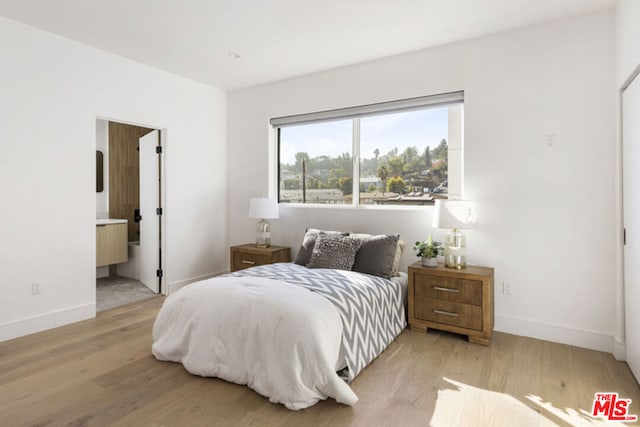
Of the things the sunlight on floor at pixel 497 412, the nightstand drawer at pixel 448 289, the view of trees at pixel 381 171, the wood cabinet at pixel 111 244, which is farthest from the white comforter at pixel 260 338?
the wood cabinet at pixel 111 244

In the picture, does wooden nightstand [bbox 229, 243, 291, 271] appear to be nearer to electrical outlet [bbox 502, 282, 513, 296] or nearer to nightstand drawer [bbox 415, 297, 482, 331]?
nightstand drawer [bbox 415, 297, 482, 331]

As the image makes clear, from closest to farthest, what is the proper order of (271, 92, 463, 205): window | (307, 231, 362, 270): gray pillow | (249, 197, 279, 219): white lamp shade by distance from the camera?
(307, 231, 362, 270): gray pillow
(271, 92, 463, 205): window
(249, 197, 279, 219): white lamp shade

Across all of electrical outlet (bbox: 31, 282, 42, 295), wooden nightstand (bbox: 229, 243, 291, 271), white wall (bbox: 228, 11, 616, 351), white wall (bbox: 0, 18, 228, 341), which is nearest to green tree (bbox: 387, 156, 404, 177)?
white wall (bbox: 228, 11, 616, 351)

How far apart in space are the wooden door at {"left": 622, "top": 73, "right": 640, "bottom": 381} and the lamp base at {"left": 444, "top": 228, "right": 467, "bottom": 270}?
1095 millimetres

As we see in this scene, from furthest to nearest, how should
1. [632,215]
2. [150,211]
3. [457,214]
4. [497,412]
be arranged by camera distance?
[150,211] → [457,214] → [632,215] → [497,412]

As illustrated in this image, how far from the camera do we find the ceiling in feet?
8.97

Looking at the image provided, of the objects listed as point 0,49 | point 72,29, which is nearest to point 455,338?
point 72,29

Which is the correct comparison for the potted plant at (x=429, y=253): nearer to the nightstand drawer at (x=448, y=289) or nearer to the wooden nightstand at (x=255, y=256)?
the nightstand drawer at (x=448, y=289)

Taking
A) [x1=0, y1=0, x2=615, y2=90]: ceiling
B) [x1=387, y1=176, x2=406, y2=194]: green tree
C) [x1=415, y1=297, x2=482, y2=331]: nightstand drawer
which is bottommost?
[x1=415, y1=297, x2=482, y2=331]: nightstand drawer

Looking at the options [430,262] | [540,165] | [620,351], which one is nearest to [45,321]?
[430,262]

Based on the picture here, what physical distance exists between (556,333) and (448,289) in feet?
3.15

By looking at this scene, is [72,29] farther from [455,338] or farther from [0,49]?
[455,338]

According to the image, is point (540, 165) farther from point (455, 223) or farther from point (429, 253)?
point (429, 253)

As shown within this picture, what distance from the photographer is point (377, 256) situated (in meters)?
3.22
